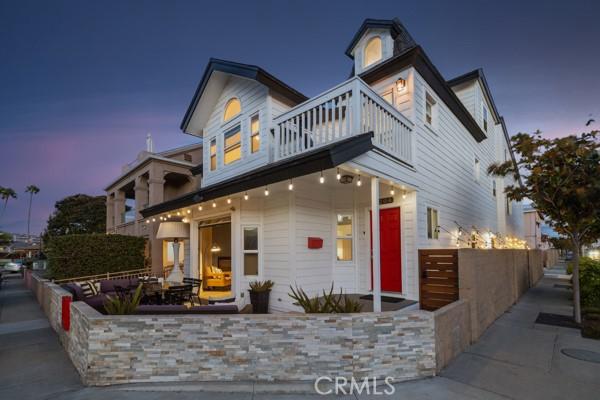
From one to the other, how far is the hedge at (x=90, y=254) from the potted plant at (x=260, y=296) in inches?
344

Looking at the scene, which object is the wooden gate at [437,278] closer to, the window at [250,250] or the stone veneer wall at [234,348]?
the stone veneer wall at [234,348]

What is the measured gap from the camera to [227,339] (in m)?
4.00

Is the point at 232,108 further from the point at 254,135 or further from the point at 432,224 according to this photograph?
the point at 432,224

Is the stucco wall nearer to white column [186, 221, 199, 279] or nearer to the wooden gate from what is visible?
the wooden gate

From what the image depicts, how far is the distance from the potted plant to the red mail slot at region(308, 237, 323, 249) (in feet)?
4.42

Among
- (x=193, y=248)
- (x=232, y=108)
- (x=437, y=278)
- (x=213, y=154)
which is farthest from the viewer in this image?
(x=213, y=154)

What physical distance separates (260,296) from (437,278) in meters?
4.00

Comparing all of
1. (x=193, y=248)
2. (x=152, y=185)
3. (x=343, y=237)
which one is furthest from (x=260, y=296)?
(x=152, y=185)

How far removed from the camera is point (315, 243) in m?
7.62

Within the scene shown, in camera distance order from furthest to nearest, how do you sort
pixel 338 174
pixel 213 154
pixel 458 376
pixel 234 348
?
pixel 213 154 → pixel 338 174 → pixel 458 376 → pixel 234 348

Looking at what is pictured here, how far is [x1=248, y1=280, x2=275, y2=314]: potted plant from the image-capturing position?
24.5ft

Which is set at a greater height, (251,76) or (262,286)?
(251,76)

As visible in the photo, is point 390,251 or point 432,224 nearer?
point 390,251

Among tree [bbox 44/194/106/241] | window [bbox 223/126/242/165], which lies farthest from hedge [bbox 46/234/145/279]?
tree [bbox 44/194/106/241]
